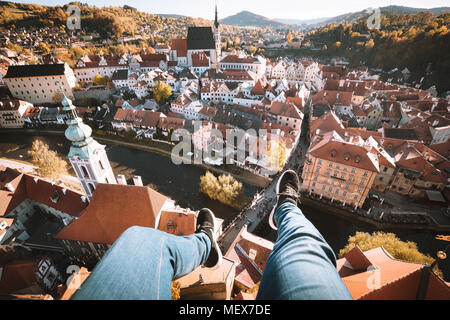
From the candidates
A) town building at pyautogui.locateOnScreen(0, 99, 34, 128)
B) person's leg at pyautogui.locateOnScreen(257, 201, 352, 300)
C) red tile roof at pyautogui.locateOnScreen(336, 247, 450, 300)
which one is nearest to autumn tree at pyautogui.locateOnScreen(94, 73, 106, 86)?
A: town building at pyautogui.locateOnScreen(0, 99, 34, 128)

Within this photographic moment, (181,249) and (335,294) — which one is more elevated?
(335,294)

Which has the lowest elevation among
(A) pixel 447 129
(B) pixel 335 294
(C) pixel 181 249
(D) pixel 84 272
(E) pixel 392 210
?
(E) pixel 392 210

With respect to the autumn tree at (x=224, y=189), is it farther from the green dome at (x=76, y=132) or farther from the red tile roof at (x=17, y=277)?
the red tile roof at (x=17, y=277)

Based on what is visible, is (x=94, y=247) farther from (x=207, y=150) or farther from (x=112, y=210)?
(x=207, y=150)

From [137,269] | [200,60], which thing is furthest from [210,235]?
[200,60]
